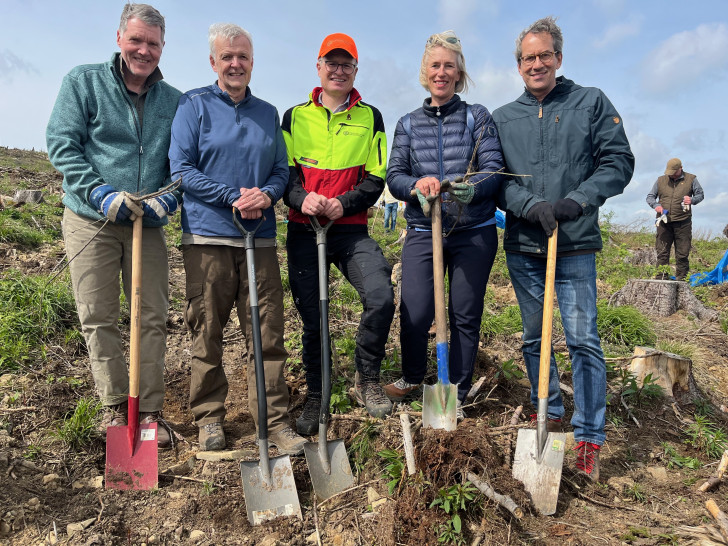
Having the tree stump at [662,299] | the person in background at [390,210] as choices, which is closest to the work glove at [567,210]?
the tree stump at [662,299]

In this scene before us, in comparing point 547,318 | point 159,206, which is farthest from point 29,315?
point 547,318

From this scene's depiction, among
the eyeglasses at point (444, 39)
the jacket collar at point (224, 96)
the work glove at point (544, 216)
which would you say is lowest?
the work glove at point (544, 216)

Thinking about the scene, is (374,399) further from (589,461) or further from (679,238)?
(679,238)

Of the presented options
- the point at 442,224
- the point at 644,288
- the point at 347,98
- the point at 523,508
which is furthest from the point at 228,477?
the point at 644,288

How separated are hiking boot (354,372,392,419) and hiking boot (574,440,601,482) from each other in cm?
130

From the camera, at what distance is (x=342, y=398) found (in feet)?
13.6

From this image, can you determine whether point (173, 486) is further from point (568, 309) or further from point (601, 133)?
point (601, 133)

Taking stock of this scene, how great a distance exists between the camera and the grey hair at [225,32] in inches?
137

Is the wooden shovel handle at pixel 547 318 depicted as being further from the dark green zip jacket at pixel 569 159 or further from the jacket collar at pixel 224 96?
the jacket collar at pixel 224 96

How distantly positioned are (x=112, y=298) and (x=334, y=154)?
1847 mm

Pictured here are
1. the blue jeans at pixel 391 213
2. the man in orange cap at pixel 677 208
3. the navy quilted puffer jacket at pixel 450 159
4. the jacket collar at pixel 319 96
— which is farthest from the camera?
the blue jeans at pixel 391 213

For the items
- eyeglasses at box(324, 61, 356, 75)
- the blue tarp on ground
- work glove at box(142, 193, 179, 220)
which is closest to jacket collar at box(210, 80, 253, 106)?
eyeglasses at box(324, 61, 356, 75)

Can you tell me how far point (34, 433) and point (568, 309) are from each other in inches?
151

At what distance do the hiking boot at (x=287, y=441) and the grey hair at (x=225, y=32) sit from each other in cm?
262
